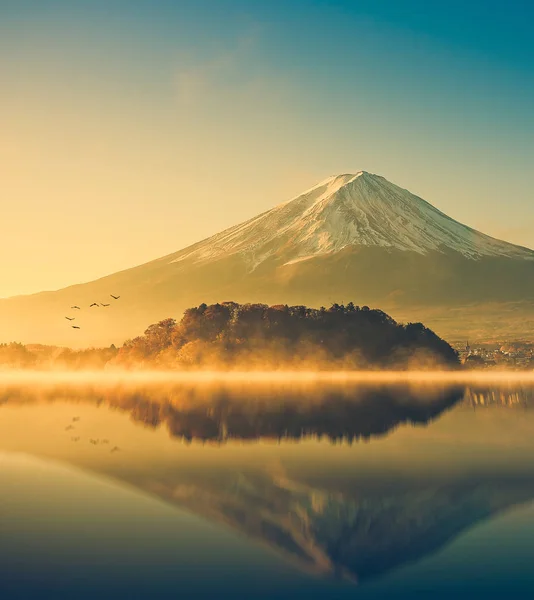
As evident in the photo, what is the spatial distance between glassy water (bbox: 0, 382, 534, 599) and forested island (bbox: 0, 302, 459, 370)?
178 ft

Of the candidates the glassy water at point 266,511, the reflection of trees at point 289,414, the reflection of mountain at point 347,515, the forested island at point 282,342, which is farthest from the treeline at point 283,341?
the reflection of mountain at point 347,515

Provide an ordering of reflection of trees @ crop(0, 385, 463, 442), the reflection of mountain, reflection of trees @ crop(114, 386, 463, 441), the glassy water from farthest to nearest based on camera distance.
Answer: reflection of trees @ crop(0, 385, 463, 442), reflection of trees @ crop(114, 386, 463, 441), the reflection of mountain, the glassy water

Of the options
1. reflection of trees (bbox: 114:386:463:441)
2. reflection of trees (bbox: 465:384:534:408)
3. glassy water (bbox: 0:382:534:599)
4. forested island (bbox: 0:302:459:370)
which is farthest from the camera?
forested island (bbox: 0:302:459:370)

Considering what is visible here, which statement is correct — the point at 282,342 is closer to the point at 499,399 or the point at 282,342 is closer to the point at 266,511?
the point at 499,399

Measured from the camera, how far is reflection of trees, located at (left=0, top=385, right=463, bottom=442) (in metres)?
24.9

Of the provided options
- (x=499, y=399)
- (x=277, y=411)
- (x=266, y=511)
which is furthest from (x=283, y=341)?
(x=266, y=511)

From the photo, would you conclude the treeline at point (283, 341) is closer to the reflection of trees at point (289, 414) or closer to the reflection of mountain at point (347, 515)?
the reflection of trees at point (289, 414)

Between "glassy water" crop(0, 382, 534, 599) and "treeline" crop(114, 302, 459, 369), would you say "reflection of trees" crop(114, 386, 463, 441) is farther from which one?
"treeline" crop(114, 302, 459, 369)

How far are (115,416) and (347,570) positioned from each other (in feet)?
71.2

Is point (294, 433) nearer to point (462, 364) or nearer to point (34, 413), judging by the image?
point (34, 413)

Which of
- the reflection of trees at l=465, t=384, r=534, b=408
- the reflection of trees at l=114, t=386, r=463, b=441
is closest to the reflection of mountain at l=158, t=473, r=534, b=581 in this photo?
the reflection of trees at l=114, t=386, r=463, b=441

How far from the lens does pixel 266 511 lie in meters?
13.0

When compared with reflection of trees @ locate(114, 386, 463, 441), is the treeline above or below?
above

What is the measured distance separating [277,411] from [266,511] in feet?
65.1
